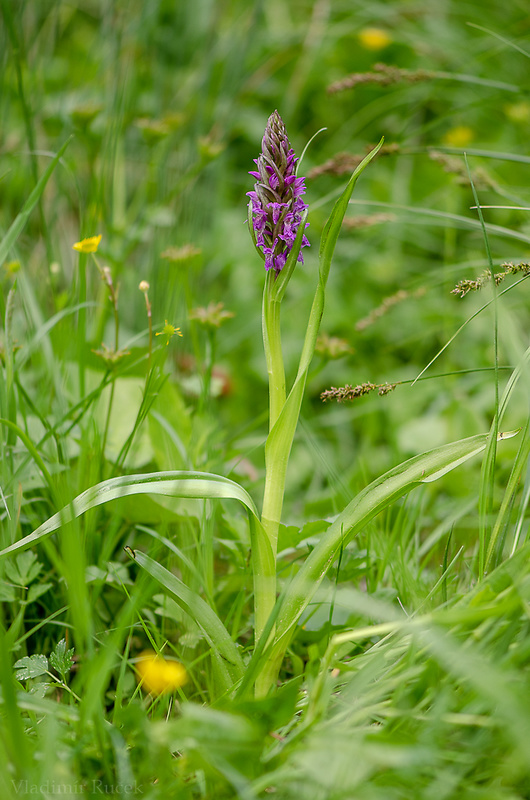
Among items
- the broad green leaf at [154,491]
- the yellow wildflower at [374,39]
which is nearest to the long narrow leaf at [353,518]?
the broad green leaf at [154,491]

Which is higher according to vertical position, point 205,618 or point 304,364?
point 304,364

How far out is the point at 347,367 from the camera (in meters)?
2.46

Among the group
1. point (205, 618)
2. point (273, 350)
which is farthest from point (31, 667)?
point (273, 350)

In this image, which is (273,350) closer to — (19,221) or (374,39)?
(19,221)

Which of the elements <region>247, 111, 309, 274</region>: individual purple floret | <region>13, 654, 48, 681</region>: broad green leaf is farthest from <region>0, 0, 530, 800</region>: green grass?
<region>247, 111, 309, 274</region>: individual purple floret

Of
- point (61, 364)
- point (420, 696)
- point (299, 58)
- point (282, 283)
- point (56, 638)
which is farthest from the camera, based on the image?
point (299, 58)

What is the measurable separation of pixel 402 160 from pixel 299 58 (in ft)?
2.86

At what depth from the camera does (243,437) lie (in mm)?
2111

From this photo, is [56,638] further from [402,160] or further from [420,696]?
[402,160]

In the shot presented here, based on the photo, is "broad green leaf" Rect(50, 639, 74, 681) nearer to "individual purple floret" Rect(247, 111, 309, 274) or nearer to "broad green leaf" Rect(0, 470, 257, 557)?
"broad green leaf" Rect(0, 470, 257, 557)

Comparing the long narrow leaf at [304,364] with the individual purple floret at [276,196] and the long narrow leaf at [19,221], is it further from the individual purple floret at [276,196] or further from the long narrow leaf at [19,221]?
the long narrow leaf at [19,221]

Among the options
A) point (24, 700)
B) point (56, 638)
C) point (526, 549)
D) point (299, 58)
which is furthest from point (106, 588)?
point (299, 58)

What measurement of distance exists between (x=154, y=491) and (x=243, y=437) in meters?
1.19

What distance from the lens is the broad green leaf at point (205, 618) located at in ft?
3.08
